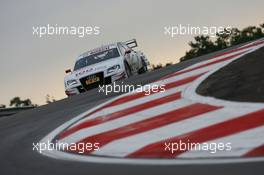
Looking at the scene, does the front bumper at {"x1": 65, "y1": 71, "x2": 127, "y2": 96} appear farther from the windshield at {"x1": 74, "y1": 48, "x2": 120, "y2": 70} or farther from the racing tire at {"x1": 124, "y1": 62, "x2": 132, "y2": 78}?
the windshield at {"x1": 74, "y1": 48, "x2": 120, "y2": 70}

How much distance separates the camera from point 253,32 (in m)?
41.2

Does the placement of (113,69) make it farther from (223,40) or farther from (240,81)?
(223,40)

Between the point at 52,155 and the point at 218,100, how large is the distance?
1850 millimetres

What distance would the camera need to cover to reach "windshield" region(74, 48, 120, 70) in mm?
17938

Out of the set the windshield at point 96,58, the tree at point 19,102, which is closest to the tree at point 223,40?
the tree at point 19,102

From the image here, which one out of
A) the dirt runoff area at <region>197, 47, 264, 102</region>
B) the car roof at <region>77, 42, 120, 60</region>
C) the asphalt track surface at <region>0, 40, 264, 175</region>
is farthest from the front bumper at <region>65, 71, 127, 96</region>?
the dirt runoff area at <region>197, 47, 264, 102</region>

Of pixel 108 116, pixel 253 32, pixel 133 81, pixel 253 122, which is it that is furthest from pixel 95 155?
pixel 253 32

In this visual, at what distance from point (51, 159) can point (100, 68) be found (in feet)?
34.8

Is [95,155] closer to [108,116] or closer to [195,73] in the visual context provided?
[108,116]

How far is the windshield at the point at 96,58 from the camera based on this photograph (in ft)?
58.9

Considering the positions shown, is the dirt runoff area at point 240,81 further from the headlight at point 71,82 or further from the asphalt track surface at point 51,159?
the headlight at point 71,82

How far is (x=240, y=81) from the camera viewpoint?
7781 millimetres

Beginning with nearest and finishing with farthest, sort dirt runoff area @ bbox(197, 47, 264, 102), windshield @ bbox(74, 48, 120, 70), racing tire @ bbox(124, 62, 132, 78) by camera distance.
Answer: dirt runoff area @ bbox(197, 47, 264, 102), racing tire @ bbox(124, 62, 132, 78), windshield @ bbox(74, 48, 120, 70)

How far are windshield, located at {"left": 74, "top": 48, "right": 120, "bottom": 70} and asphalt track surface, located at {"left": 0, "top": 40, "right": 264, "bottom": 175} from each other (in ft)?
17.2
